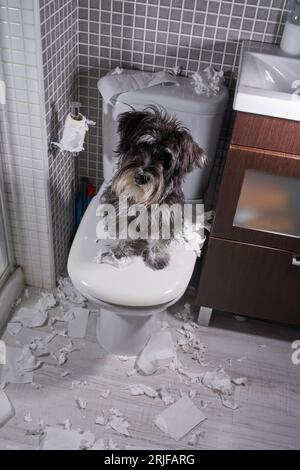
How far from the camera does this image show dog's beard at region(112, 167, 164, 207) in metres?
1.40

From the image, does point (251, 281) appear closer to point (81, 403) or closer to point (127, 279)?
point (127, 279)

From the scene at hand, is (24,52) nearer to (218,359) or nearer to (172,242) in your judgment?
(172,242)

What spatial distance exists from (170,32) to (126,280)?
37.2 inches

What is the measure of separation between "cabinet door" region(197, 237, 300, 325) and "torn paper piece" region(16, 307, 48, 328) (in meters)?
0.64

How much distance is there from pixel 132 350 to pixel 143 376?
4.2 inches

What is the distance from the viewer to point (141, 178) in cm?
139

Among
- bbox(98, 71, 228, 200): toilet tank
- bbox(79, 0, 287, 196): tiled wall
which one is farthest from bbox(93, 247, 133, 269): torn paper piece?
bbox(79, 0, 287, 196): tiled wall

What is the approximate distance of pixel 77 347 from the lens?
69.6 inches

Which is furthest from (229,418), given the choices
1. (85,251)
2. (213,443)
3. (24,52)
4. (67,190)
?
(24,52)

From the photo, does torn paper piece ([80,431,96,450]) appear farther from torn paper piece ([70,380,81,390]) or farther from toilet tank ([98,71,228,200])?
toilet tank ([98,71,228,200])

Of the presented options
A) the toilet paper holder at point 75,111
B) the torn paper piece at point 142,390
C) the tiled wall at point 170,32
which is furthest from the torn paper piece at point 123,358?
the tiled wall at point 170,32


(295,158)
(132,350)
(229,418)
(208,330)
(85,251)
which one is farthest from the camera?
(208,330)

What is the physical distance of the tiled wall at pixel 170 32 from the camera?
161 centimetres

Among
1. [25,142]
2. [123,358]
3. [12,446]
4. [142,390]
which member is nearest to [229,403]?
[142,390]
